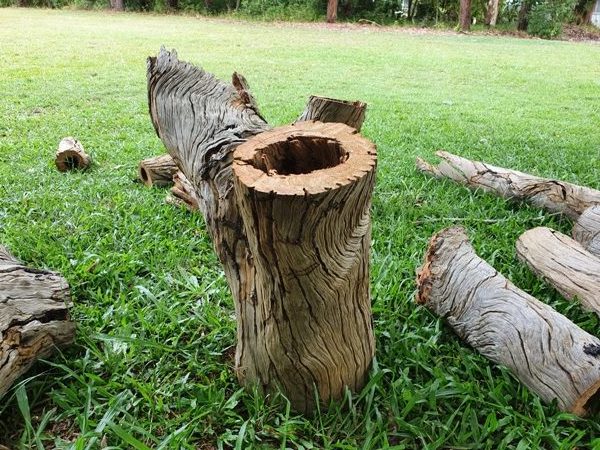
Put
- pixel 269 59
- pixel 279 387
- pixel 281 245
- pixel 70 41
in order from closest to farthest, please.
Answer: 1. pixel 281 245
2. pixel 279 387
3. pixel 269 59
4. pixel 70 41

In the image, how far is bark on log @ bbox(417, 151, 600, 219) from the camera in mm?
3252

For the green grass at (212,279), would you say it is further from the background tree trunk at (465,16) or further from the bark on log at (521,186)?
the background tree trunk at (465,16)

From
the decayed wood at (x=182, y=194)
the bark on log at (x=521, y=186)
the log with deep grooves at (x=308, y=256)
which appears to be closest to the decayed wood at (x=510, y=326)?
the log with deep grooves at (x=308, y=256)

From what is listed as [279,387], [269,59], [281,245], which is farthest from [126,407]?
[269,59]

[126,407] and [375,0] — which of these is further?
[375,0]

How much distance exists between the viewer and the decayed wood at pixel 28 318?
1.84 m

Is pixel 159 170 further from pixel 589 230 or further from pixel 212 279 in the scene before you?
pixel 589 230

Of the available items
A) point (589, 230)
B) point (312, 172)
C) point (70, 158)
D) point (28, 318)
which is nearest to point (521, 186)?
point (589, 230)

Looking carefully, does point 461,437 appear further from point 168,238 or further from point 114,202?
point 114,202

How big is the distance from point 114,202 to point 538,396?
279cm

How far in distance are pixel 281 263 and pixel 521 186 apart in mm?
2561

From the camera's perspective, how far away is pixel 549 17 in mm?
18547

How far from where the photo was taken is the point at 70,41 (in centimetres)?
1187

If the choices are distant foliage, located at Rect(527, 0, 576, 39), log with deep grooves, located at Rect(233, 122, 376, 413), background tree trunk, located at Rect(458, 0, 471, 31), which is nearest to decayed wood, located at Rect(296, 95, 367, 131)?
log with deep grooves, located at Rect(233, 122, 376, 413)
